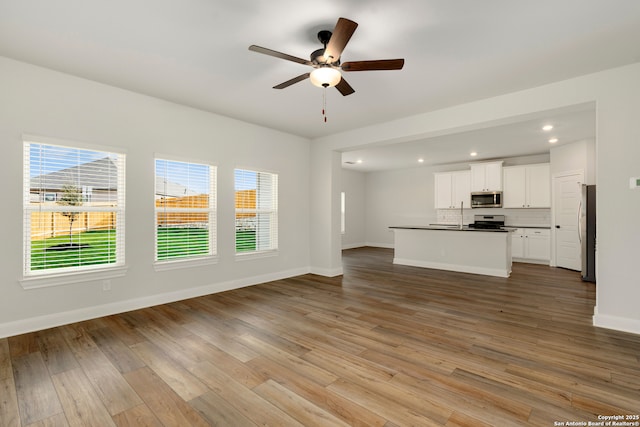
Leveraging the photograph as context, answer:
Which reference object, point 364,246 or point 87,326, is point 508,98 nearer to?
point 87,326

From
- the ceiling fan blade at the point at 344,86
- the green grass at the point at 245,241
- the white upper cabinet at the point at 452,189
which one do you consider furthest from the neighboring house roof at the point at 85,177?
the white upper cabinet at the point at 452,189

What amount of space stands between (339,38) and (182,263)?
364cm

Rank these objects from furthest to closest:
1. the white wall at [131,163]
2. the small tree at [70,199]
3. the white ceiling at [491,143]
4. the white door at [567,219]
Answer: the white door at [567,219] < the white ceiling at [491,143] < the small tree at [70,199] < the white wall at [131,163]

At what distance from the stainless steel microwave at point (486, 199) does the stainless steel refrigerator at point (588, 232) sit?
219cm

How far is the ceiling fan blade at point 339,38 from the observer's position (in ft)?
6.78

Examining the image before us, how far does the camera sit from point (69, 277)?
342cm

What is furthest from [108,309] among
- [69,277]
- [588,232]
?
[588,232]

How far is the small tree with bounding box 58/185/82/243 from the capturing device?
3.43 metres

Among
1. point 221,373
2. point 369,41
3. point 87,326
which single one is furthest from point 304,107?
point 87,326

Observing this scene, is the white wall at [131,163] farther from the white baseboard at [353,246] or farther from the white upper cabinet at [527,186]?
the white upper cabinet at [527,186]

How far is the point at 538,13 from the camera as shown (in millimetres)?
2348

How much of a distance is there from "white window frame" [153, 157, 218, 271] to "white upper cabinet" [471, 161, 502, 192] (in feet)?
23.1

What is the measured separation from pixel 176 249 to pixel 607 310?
537 centimetres

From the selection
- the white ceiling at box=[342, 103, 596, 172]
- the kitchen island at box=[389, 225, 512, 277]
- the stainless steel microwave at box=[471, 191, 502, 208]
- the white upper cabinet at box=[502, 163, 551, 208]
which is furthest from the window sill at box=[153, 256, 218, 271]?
the white upper cabinet at box=[502, 163, 551, 208]
